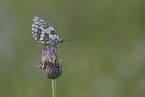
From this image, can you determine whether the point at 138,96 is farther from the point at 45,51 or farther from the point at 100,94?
the point at 45,51

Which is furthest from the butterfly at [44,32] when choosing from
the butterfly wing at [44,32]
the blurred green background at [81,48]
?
the blurred green background at [81,48]

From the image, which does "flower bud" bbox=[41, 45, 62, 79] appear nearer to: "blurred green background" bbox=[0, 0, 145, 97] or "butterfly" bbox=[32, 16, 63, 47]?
"butterfly" bbox=[32, 16, 63, 47]

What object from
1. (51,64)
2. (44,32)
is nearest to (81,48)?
(44,32)

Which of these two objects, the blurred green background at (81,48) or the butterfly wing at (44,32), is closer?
the butterfly wing at (44,32)

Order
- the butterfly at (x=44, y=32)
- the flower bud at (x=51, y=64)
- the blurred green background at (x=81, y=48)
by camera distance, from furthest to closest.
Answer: the blurred green background at (x=81, y=48) < the butterfly at (x=44, y=32) < the flower bud at (x=51, y=64)

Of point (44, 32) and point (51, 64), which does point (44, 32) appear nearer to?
point (44, 32)

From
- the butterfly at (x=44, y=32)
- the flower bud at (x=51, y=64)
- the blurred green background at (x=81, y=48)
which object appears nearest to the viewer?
the flower bud at (x=51, y=64)

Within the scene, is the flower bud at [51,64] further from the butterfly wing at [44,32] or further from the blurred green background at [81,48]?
the blurred green background at [81,48]
